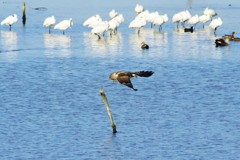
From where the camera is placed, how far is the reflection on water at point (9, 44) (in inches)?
1246

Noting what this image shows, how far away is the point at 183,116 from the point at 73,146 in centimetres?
445

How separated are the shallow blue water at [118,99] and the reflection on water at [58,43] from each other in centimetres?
6

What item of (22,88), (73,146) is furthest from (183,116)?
(22,88)

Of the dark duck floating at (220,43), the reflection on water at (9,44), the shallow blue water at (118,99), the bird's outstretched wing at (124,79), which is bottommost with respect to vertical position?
the shallow blue water at (118,99)

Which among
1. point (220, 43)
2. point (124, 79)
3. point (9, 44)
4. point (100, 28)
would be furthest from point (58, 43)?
point (124, 79)

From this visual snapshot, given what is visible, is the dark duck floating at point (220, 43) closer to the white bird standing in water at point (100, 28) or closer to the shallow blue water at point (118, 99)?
the shallow blue water at point (118, 99)

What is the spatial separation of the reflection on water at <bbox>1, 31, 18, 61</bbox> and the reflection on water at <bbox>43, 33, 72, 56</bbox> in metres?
1.92

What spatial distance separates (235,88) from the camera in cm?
2303

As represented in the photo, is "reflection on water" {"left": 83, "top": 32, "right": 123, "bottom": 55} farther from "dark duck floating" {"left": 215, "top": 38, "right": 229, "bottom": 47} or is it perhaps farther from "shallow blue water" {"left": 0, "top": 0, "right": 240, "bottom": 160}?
"dark duck floating" {"left": 215, "top": 38, "right": 229, "bottom": 47}

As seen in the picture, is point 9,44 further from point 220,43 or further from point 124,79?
point 124,79

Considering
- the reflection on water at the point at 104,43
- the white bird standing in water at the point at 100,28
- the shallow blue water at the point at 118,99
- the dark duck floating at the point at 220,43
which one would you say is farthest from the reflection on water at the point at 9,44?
the dark duck floating at the point at 220,43

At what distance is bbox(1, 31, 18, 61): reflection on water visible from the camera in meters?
31.7

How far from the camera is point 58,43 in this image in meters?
36.2

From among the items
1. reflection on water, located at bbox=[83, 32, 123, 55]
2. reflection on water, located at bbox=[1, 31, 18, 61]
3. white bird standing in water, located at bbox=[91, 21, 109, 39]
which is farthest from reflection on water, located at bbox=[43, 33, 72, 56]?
reflection on water, located at bbox=[1, 31, 18, 61]
